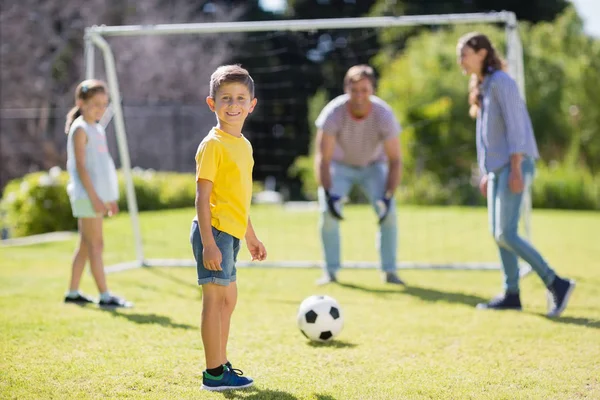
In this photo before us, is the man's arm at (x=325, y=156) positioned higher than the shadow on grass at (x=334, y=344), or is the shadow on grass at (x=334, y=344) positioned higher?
the man's arm at (x=325, y=156)

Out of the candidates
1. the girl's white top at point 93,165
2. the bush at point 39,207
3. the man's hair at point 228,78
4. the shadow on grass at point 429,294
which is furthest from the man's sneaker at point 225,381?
the bush at point 39,207

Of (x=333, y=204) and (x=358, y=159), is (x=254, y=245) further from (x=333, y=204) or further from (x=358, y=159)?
(x=358, y=159)

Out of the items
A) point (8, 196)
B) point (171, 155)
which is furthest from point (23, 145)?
point (8, 196)

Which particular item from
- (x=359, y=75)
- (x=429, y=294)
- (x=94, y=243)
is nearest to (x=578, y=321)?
(x=429, y=294)

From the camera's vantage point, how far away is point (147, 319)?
17.6 feet

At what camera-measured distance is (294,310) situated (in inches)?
231

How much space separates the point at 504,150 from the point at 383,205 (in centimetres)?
164

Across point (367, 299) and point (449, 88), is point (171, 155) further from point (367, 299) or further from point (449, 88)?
point (367, 299)

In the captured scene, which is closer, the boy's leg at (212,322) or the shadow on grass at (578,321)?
the boy's leg at (212,322)

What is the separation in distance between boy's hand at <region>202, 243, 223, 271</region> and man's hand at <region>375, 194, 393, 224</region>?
11.9ft

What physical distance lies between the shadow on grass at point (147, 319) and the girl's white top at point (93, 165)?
2.73 ft

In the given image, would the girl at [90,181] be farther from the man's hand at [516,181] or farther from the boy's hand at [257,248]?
the man's hand at [516,181]

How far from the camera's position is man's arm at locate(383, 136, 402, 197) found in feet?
22.7

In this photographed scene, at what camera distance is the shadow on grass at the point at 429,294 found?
6.34 meters
